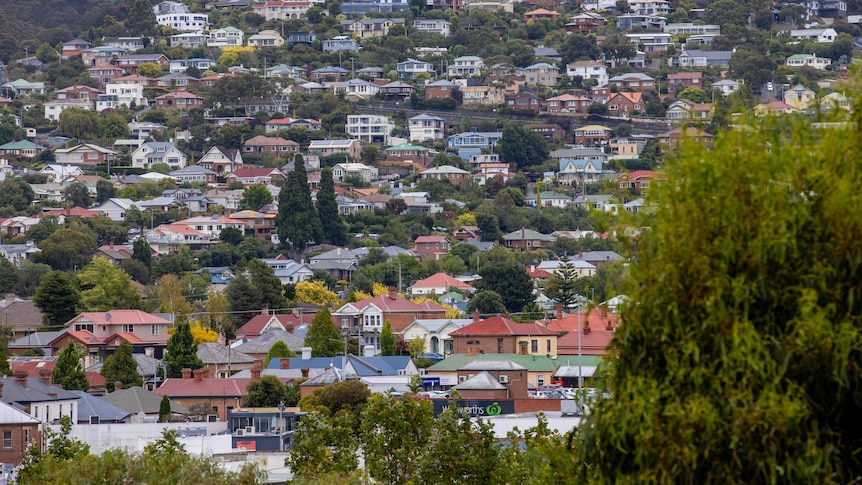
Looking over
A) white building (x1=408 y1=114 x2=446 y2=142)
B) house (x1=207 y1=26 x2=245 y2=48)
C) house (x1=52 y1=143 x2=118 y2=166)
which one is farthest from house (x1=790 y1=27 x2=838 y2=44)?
house (x1=52 y1=143 x2=118 y2=166)

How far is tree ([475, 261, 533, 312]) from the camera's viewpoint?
88.1 meters

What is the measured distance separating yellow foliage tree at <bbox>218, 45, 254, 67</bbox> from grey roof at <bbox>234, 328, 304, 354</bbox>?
290ft

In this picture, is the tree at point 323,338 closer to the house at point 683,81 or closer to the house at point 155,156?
the house at point 155,156

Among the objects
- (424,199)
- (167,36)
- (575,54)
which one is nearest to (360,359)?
(424,199)

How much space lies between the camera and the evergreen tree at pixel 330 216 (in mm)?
110688

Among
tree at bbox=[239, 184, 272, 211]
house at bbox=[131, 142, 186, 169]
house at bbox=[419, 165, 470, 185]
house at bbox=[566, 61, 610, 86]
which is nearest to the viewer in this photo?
tree at bbox=[239, 184, 272, 211]

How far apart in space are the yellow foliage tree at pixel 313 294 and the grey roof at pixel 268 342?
16536 millimetres

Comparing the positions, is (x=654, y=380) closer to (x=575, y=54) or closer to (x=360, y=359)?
(x=360, y=359)

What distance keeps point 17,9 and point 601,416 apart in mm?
194776

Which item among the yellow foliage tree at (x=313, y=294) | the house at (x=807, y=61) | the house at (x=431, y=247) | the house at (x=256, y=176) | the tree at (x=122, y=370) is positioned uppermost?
the house at (x=807, y=61)

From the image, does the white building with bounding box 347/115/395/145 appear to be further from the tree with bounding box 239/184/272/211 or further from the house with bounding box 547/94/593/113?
the tree with bounding box 239/184/272/211

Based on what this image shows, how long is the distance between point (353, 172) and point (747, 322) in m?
120

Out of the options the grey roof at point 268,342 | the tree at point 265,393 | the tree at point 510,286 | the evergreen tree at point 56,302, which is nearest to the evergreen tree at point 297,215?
the tree at point 510,286

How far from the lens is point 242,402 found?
53.9 m
